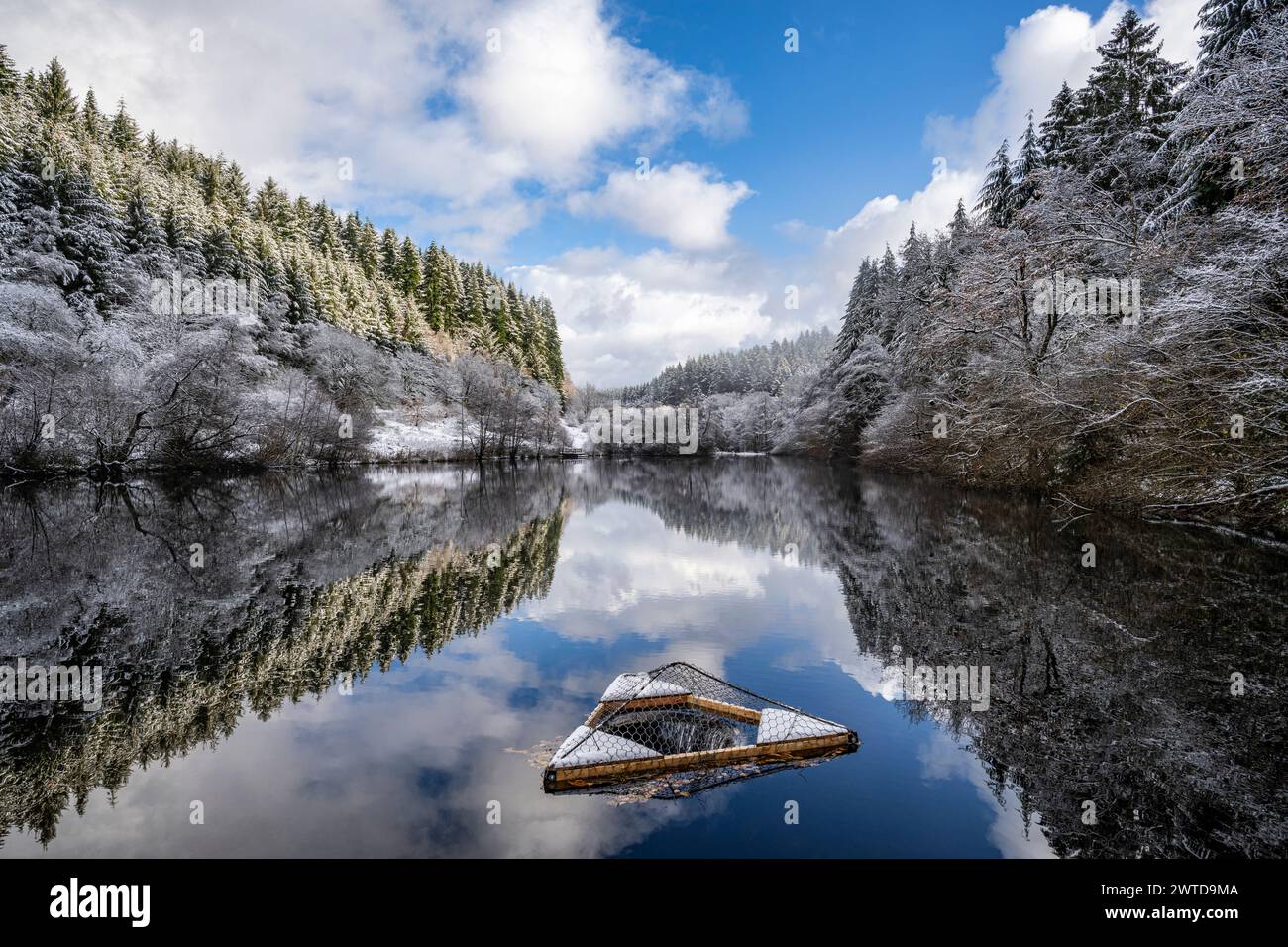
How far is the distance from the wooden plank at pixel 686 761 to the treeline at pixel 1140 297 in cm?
915

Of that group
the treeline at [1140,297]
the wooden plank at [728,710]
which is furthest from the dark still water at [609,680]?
the treeline at [1140,297]

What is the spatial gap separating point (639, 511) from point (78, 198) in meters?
47.9

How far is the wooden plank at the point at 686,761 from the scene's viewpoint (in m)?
4.86

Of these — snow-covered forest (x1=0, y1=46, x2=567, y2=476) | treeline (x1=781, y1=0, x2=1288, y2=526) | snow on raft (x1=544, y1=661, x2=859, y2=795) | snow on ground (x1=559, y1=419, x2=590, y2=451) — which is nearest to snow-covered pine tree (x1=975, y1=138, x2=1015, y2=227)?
treeline (x1=781, y1=0, x2=1288, y2=526)

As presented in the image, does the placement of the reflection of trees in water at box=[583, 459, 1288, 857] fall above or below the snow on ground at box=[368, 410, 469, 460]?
below

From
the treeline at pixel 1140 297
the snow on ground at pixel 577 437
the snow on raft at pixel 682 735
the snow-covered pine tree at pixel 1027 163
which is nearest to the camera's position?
the snow on raft at pixel 682 735

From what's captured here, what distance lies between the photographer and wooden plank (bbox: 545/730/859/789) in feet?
16.0

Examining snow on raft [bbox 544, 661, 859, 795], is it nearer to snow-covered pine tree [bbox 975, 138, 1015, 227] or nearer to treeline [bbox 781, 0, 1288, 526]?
treeline [bbox 781, 0, 1288, 526]

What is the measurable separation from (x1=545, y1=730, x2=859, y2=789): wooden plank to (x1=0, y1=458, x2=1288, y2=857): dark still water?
6.7 inches

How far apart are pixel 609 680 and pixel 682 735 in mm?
1975

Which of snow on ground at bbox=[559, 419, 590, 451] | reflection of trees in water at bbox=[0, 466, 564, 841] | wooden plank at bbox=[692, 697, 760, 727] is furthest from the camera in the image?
snow on ground at bbox=[559, 419, 590, 451]

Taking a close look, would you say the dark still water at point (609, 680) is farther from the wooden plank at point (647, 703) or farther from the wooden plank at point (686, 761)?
the wooden plank at point (647, 703)

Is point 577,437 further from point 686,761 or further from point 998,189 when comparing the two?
point 686,761

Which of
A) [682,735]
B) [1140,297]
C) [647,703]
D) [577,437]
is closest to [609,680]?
[647,703]
